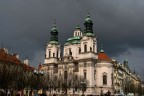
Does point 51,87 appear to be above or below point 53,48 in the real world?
below

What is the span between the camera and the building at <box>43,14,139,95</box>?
99688 millimetres

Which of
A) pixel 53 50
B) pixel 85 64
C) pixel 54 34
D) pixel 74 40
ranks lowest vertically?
pixel 85 64

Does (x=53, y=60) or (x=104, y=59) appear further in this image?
(x=53, y=60)

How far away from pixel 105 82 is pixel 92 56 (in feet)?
32.8

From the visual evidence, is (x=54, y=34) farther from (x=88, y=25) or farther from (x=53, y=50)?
(x=88, y=25)

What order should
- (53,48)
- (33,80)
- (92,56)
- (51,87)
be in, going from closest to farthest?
(33,80)
(51,87)
(92,56)
(53,48)

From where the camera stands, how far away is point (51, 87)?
9438 cm

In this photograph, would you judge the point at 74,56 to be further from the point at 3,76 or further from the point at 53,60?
the point at 3,76

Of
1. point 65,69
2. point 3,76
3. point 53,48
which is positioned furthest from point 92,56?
point 3,76

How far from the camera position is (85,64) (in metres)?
101

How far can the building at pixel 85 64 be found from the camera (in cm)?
9969

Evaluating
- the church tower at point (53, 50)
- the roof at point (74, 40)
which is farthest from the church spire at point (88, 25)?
the church tower at point (53, 50)

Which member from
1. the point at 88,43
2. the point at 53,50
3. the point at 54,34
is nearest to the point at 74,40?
the point at 53,50

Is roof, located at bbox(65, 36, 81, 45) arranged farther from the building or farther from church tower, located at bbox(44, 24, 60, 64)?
church tower, located at bbox(44, 24, 60, 64)
